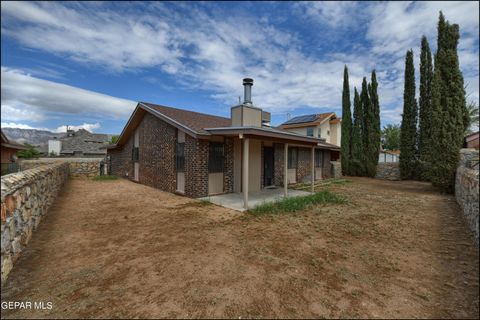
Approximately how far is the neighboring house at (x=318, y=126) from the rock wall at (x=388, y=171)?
6.49 meters

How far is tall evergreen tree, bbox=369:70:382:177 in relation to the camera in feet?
64.0

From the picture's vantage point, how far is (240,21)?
777cm

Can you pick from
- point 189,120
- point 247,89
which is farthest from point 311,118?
point 189,120

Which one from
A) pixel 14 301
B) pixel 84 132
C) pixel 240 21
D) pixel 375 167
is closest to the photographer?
pixel 14 301

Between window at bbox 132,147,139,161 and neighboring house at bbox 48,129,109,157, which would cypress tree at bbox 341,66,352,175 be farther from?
neighboring house at bbox 48,129,109,157

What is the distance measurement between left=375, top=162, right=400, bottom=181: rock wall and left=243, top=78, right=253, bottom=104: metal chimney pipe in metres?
15.8

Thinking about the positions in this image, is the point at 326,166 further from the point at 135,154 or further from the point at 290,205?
the point at 135,154

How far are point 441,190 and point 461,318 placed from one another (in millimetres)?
11809

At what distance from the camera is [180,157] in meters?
9.84

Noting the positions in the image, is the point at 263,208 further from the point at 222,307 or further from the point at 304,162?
the point at 304,162

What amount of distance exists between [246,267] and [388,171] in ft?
67.0

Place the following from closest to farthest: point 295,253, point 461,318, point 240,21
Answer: point 461,318, point 295,253, point 240,21

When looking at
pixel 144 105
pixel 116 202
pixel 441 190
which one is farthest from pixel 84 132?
pixel 441 190

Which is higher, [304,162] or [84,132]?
[84,132]
